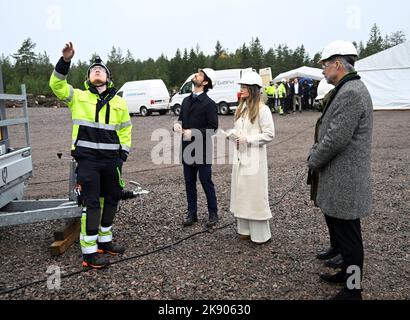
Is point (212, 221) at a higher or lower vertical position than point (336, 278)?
higher

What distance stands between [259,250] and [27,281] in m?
2.44

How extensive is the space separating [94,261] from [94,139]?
125 centimetres

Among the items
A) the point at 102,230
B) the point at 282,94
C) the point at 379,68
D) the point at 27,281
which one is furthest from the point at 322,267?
the point at 379,68

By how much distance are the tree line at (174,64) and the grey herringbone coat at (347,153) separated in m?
52.5

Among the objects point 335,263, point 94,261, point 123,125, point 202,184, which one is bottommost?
point 335,263

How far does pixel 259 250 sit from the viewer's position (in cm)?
437

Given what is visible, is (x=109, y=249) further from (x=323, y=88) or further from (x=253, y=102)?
(x=323, y=88)

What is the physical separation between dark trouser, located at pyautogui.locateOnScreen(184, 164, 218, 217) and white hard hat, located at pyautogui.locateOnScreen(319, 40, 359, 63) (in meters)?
2.32

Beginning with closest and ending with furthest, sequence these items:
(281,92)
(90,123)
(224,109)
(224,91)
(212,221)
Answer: (90,123) < (212,221) < (224,91) < (224,109) < (281,92)

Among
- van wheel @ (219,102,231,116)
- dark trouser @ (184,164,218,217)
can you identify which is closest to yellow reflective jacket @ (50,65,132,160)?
dark trouser @ (184,164,218,217)

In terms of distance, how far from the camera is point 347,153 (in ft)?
10.4

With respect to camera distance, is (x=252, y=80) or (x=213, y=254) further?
(x=252, y=80)

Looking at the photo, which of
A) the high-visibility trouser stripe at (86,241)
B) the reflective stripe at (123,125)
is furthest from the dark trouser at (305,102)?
the high-visibility trouser stripe at (86,241)

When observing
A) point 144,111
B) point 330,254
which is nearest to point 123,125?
point 330,254
